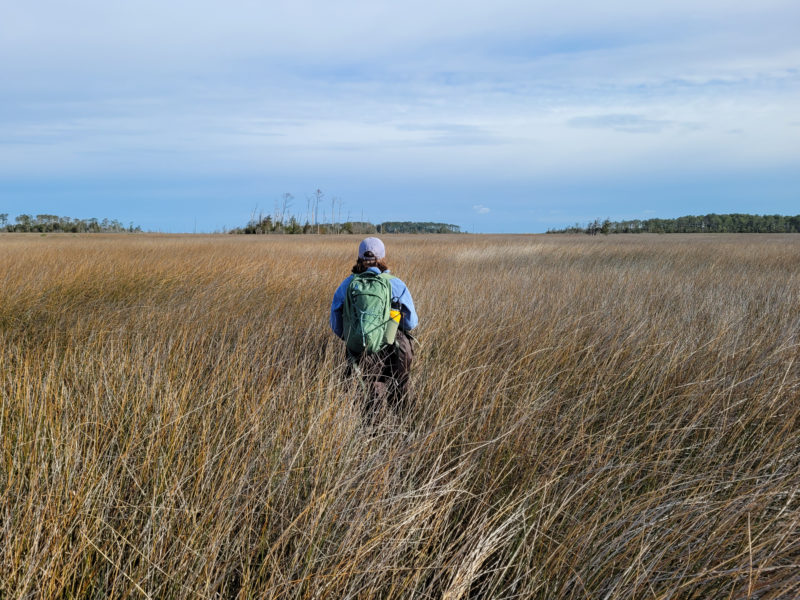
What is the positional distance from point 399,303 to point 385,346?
1.02ft

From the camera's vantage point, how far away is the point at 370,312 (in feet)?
10.8

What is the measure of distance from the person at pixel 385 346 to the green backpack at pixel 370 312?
10cm

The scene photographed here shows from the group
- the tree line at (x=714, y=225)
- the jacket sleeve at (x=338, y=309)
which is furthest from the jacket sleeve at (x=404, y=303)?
the tree line at (x=714, y=225)

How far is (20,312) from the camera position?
19.0ft

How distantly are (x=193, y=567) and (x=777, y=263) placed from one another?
16.2 metres

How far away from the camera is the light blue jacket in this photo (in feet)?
11.5

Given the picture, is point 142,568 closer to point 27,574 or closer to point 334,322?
point 27,574

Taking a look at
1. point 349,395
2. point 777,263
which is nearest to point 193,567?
point 349,395

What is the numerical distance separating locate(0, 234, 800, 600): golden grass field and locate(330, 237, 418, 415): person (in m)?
0.19

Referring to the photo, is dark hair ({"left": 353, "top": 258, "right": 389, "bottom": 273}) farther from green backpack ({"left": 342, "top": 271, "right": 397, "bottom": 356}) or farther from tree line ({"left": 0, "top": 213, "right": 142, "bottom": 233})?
tree line ({"left": 0, "top": 213, "right": 142, "bottom": 233})

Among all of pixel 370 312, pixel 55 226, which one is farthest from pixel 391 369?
pixel 55 226

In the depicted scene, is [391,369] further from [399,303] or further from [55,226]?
[55,226]

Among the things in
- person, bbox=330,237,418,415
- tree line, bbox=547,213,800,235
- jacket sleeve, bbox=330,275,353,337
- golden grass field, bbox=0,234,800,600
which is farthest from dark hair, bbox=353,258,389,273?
tree line, bbox=547,213,800,235

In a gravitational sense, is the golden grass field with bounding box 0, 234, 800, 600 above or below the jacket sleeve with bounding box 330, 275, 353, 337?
below
